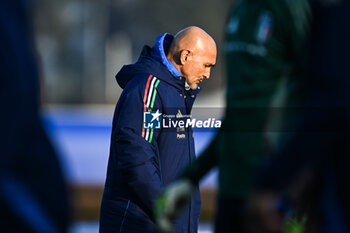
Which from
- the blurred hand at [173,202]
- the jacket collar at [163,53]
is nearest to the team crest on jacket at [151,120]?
the jacket collar at [163,53]

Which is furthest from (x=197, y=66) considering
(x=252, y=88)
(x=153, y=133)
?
(x=252, y=88)

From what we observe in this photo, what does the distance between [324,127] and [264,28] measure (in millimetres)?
393

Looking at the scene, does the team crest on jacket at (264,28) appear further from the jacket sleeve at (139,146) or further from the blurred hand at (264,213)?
the jacket sleeve at (139,146)

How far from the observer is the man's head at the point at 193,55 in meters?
2.77

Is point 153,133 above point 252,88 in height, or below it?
below

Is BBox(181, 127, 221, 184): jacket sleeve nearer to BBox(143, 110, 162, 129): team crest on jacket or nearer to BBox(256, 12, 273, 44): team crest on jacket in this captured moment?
BBox(256, 12, 273, 44): team crest on jacket

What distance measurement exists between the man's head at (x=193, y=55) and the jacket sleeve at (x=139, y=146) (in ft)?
0.61

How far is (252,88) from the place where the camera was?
5.71 feet

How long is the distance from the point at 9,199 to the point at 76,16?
6.68 m

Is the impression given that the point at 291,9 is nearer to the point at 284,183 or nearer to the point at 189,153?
the point at 284,183

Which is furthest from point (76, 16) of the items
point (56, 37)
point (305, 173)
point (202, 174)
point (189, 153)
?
point (305, 173)

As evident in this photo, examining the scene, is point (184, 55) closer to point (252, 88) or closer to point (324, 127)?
point (252, 88)

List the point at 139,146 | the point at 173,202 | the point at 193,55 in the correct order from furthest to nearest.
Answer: the point at 193,55 → the point at 139,146 → the point at 173,202

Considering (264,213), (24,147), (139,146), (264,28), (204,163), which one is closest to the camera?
(24,147)
